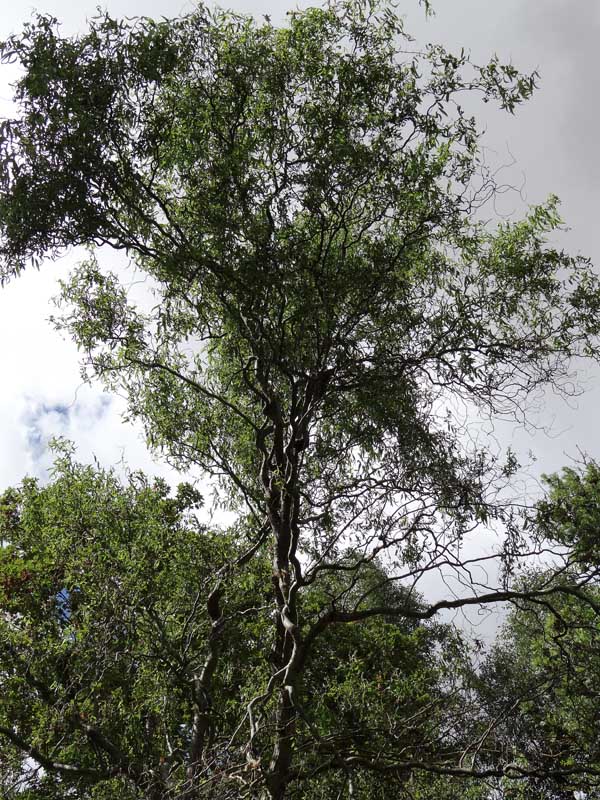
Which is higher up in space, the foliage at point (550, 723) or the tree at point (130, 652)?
the tree at point (130, 652)

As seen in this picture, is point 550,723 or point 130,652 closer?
point 130,652

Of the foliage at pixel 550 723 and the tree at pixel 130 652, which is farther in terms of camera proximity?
the tree at pixel 130 652

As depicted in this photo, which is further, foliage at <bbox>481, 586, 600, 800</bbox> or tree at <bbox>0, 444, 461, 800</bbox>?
tree at <bbox>0, 444, 461, 800</bbox>

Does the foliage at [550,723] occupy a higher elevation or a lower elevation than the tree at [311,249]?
lower

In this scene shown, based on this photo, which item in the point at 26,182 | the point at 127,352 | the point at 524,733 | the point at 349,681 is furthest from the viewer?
the point at 349,681

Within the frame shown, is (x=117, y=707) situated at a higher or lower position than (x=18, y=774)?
higher

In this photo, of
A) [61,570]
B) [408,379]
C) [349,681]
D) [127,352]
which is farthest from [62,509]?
[408,379]

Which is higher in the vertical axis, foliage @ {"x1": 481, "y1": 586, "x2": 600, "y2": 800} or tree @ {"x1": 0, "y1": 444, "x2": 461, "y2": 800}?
tree @ {"x1": 0, "y1": 444, "x2": 461, "y2": 800}

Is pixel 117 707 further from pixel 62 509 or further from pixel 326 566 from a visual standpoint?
pixel 326 566

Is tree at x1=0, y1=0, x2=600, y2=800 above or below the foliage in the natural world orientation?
above

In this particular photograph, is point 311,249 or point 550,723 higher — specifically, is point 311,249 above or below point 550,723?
above

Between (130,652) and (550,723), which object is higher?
(130,652)

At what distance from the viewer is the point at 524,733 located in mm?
9117

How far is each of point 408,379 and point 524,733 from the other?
469 centimetres
